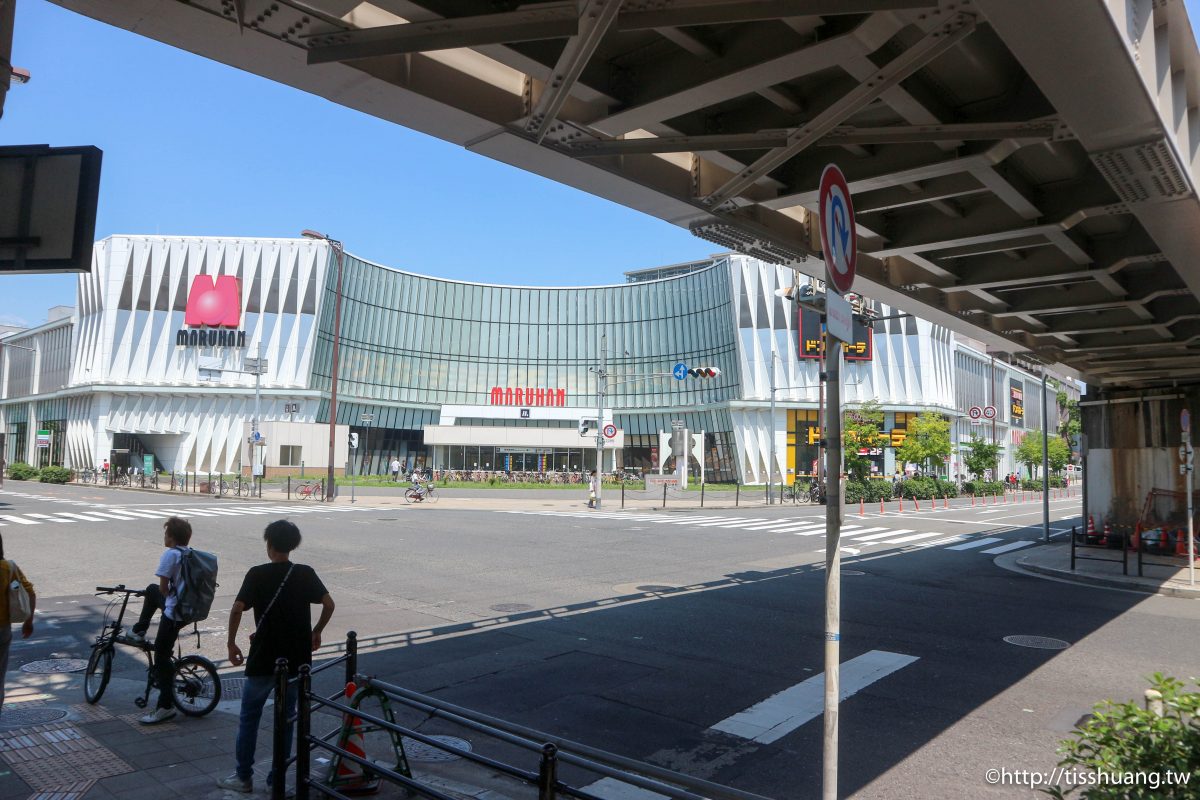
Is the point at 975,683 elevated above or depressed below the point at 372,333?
below

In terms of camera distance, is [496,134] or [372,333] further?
[372,333]

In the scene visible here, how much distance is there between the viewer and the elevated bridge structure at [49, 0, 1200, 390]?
5098 mm

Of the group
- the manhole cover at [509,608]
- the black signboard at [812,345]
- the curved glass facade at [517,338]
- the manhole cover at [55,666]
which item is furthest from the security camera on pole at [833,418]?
the curved glass facade at [517,338]

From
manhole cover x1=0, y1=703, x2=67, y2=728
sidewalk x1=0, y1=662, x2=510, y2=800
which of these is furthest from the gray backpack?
manhole cover x1=0, y1=703, x2=67, y2=728

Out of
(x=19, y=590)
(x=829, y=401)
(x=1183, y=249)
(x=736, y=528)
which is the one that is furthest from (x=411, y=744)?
(x=736, y=528)

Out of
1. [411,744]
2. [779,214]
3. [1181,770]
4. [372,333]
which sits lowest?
[411,744]

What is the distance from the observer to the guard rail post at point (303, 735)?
4.79 meters

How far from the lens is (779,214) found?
34.5ft

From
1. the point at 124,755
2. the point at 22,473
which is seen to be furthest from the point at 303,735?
the point at 22,473

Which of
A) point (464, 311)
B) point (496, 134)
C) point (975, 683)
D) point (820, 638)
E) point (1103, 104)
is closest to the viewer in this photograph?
point (1103, 104)

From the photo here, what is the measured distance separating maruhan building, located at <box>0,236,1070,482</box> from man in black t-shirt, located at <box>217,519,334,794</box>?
5593 centimetres

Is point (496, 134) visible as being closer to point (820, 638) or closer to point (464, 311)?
point (820, 638)

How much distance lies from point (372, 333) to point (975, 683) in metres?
75.1

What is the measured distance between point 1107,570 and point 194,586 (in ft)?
58.8
